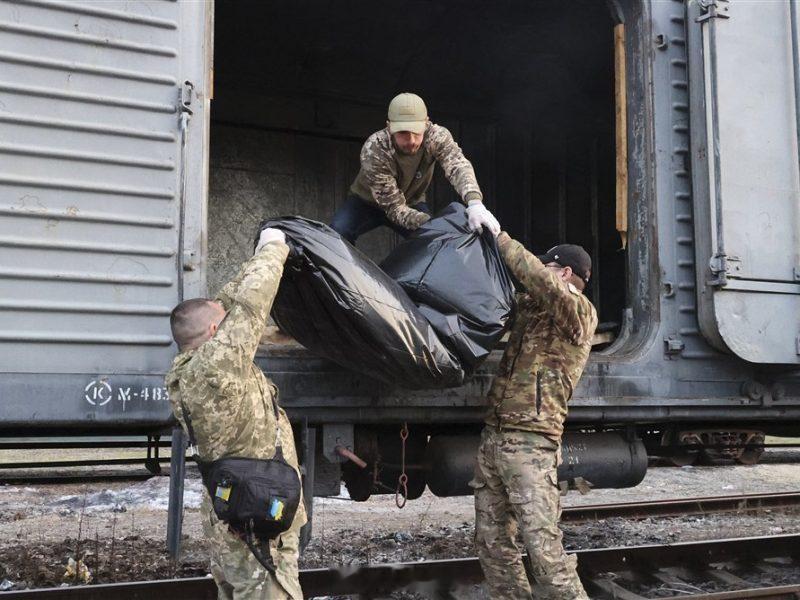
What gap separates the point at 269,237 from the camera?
8.52 feet

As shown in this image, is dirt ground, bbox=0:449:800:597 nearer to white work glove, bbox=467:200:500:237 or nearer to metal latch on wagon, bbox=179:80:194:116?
white work glove, bbox=467:200:500:237

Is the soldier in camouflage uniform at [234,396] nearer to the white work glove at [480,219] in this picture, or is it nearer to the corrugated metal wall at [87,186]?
the corrugated metal wall at [87,186]

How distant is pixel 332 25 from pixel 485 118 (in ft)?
6.29

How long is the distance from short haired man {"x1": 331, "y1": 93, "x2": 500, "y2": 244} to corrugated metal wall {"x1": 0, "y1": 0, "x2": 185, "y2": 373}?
38.8 inches

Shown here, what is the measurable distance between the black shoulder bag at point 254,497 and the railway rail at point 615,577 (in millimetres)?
1367

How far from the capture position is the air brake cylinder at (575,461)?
11.9ft

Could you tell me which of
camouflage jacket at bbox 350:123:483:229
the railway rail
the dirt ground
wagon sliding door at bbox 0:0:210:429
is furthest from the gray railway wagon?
the dirt ground

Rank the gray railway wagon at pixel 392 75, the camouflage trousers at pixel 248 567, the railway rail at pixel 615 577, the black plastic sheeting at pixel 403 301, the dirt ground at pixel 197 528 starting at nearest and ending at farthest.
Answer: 1. the camouflage trousers at pixel 248 567
2. the black plastic sheeting at pixel 403 301
3. the gray railway wagon at pixel 392 75
4. the railway rail at pixel 615 577
5. the dirt ground at pixel 197 528

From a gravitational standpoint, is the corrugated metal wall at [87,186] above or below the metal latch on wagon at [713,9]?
below

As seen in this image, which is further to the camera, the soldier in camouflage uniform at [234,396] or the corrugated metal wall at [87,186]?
the corrugated metal wall at [87,186]

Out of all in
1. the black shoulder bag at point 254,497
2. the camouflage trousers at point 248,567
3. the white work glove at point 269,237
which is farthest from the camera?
the white work glove at point 269,237

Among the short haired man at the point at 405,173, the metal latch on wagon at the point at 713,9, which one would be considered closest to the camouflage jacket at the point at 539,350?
the short haired man at the point at 405,173

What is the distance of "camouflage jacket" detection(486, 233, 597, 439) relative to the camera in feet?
9.89

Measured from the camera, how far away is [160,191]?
2988mm
